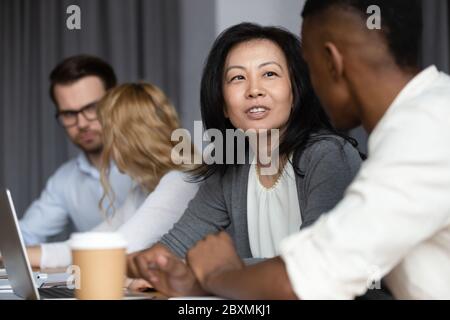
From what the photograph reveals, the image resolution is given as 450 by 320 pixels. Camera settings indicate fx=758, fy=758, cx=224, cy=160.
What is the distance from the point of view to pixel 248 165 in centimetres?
167

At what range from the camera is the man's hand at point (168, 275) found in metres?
1.15

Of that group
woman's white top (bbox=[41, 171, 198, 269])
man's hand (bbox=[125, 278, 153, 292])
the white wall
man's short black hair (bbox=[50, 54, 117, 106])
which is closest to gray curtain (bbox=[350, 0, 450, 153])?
the white wall

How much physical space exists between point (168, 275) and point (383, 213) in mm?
445

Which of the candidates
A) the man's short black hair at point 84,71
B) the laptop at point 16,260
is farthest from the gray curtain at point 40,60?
the laptop at point 16,260

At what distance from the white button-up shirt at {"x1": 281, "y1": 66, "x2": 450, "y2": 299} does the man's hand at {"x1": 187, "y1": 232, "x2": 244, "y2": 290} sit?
20 cm

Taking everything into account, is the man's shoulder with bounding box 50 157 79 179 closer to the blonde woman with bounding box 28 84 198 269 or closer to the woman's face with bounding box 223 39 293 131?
the blonde woman with bounding box 28 84 198 269

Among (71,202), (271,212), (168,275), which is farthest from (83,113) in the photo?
(168,275)

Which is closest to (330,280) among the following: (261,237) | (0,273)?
(261,237)

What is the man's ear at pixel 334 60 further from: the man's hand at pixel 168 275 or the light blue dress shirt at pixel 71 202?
the light blue dress shirt at pixel 71 202

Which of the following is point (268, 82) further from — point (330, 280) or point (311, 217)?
point (330, 280)

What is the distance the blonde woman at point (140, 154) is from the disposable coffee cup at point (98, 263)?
3.07 ft

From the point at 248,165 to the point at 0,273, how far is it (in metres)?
0.59

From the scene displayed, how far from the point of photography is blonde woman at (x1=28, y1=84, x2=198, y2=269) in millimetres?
1970

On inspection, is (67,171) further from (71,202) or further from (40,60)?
(40,60)
